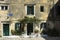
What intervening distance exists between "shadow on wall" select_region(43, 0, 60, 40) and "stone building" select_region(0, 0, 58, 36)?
0.51 meters

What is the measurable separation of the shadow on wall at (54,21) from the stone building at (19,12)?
506 millimetres

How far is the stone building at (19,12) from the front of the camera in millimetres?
40281

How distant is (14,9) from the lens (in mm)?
40719

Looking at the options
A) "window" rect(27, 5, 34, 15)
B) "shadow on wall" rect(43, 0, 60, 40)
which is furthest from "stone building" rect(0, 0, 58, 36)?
"shadow on wall" rect(43, 0, 60, 40)

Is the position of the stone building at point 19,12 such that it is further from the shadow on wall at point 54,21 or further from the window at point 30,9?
the shadow on wall at point 54,21

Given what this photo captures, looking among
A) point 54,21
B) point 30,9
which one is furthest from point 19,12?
point 54,21

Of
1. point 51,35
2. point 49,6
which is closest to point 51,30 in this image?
point 51,35

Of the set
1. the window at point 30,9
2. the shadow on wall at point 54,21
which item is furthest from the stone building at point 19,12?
the shadow on wall at point 54,21

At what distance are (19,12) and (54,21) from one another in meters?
5.34

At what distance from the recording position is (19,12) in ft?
134

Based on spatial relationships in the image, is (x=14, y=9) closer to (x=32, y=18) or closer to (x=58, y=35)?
(x=32, y=18)

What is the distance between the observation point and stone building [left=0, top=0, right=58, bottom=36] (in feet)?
132

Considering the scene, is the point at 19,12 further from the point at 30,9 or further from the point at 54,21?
the point at 54,21

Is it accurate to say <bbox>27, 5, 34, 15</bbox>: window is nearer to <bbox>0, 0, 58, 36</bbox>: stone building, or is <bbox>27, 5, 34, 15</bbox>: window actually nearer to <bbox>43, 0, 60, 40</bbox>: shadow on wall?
<bbox>0, 0, 58, 36</bbox>: stone building
